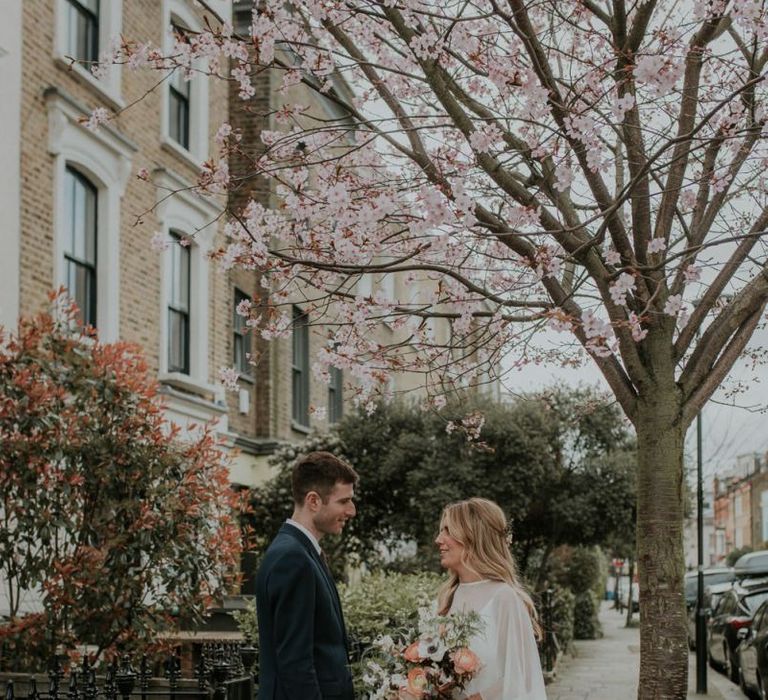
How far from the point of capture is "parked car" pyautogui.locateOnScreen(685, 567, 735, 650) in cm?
2572

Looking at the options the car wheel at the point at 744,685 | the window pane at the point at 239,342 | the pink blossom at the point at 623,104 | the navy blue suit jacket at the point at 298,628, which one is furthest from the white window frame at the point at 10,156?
the car wheel at the point at 744,685

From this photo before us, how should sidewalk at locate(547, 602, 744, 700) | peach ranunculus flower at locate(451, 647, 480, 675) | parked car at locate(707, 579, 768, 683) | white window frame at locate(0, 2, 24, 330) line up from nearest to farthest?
1. peach ranunculus flower at locate(451, 647, 480, 675)
2. white window frame at locate(0, 2, 24, 330)
3. sidewalk at locate(547, 602, 744, 700)
4. parked car at locate(707, 579, 768, 683)

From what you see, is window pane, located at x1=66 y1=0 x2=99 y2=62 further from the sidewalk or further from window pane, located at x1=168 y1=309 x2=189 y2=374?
the sidewalk

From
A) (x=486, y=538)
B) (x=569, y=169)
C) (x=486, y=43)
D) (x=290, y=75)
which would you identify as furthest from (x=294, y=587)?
(x=486, y=43)

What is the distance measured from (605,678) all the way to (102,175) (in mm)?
11518

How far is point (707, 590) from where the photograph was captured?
28.5 m

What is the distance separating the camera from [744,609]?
18.4 m

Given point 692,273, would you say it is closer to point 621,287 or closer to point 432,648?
point 621,287

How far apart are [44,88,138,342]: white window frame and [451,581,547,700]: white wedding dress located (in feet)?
32.5

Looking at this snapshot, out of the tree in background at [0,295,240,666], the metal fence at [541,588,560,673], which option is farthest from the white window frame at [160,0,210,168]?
the metal fence at [541,588,560,673]

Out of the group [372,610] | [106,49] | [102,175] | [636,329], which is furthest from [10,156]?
[636,329]

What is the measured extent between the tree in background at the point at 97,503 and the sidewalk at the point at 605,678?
8.19 m

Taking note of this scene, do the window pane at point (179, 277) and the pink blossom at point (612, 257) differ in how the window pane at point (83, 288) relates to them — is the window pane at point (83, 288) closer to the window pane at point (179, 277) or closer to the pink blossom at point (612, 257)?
the window pane at point (179, 277)

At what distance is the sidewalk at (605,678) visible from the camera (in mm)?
17047
